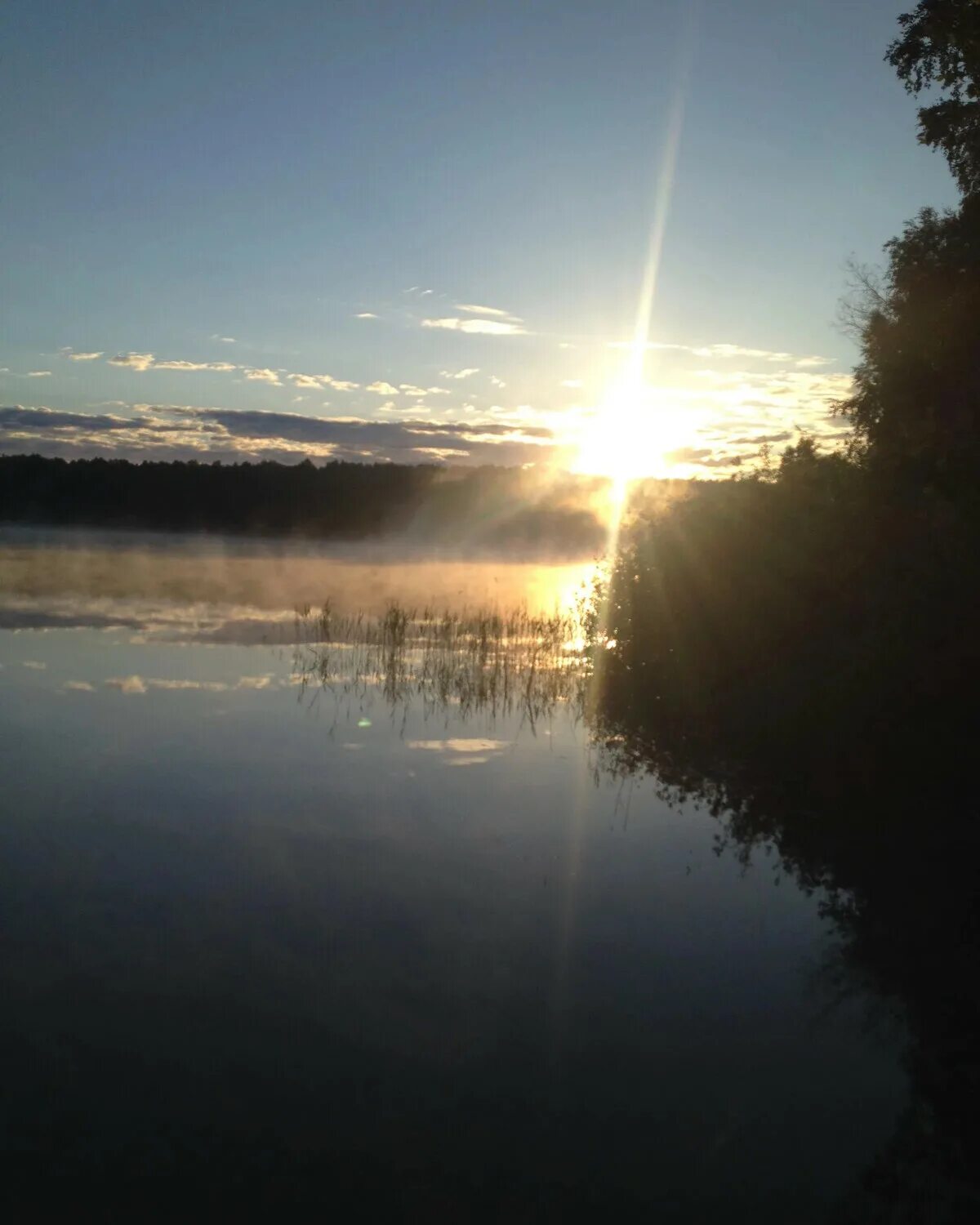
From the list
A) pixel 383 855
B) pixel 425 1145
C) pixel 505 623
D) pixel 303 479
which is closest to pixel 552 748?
pixel 383 855

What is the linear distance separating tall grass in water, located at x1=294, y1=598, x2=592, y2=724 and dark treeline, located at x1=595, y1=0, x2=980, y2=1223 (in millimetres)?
1048

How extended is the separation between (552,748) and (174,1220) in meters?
10.0

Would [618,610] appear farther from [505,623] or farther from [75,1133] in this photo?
[75,1133]

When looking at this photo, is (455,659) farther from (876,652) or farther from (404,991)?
(404,991)

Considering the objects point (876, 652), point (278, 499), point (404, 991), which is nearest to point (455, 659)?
point (876, 652)

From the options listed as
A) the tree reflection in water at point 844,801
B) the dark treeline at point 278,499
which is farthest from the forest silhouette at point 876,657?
the dark treeline at point 278,499

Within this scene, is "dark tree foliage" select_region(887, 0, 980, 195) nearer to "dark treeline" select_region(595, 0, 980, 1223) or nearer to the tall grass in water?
"dark treeline" select_region(595, 0, 980, 1223)

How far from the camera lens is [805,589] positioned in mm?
18141

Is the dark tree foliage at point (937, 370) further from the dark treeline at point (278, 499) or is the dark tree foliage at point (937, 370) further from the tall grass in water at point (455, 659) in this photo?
the dark treeline at point (278, 499)

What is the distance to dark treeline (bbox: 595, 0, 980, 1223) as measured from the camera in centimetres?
819

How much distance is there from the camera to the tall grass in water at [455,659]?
17.6 metres

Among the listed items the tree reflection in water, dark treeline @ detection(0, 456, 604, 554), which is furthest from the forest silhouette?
dark treeline @ detection(0, 456, 604, 554)

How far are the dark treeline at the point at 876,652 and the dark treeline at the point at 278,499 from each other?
51.2 metres

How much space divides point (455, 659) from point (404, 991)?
1370 centimetres
